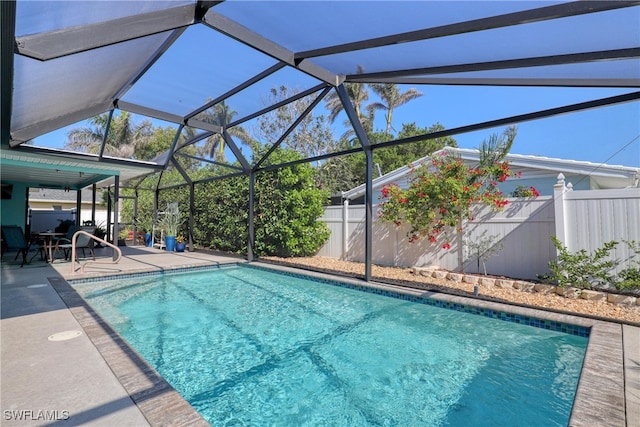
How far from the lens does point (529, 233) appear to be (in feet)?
21.5

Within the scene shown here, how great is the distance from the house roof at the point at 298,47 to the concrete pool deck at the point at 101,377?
108 inches

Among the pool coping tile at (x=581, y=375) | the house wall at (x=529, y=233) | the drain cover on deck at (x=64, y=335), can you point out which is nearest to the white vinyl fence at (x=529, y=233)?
the house wall at (x=529, y=233)

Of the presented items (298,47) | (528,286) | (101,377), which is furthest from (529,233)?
(101,377)

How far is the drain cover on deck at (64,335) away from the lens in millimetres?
3615

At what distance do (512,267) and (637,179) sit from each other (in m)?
5.28

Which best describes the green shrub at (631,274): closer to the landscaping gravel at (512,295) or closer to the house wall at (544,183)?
the landscaping gravel at (512,295)

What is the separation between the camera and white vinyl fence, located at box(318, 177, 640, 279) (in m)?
5.49

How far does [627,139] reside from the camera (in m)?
10.8

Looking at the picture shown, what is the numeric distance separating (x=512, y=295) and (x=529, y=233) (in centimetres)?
148

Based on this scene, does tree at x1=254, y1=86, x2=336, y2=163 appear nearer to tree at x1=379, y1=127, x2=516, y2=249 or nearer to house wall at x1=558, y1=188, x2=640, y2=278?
tree at x1=379, y1=127, x2=516, y2=249

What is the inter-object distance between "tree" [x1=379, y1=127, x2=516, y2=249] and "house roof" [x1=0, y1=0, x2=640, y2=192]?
2956 mm

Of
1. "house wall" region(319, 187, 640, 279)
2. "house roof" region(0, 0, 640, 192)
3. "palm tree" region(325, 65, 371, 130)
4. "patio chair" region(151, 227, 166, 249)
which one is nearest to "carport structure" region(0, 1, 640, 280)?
"house roof" region(0, 0, 640, 192)

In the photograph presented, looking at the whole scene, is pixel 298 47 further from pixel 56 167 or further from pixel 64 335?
pixel 56 167

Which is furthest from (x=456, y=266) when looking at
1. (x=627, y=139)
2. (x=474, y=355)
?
(x=627, y=139)
